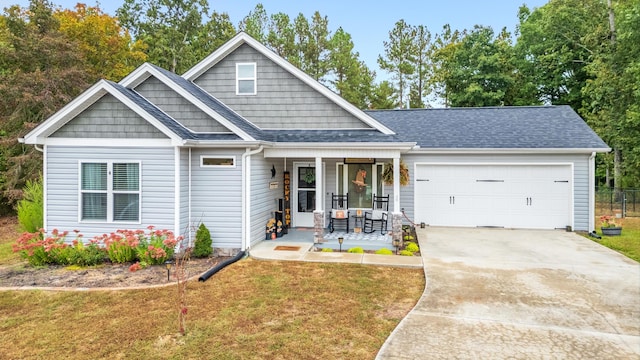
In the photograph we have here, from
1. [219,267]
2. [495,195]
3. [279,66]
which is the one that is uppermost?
[279,66]

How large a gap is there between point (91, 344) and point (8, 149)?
1781 cm

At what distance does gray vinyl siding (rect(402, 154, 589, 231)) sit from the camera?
37.3 ft

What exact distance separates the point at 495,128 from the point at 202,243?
36.0 ft

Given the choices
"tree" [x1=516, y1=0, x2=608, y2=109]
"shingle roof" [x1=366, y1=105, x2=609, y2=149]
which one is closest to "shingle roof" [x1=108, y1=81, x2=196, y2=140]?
"shingle roof" [x1=366, y1=105, x2=609, y2=149]

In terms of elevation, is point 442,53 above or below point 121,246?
above

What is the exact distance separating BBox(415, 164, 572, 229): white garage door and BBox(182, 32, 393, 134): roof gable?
3417mm

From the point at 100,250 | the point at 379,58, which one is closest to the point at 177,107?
the point at 100,250

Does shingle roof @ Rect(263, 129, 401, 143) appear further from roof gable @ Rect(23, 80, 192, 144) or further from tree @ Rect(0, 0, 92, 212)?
tree @ Rect(0, 0, 92, 212)

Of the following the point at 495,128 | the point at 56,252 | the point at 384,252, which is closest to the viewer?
the point at 56,252

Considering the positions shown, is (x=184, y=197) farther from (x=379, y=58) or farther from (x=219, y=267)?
(x=379, y=58)

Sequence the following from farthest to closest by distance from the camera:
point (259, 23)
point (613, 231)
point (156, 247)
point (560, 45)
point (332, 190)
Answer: point (259, 23) < point (560, 45) < point (332, 190) < point (613, 231) < point (156, 247)

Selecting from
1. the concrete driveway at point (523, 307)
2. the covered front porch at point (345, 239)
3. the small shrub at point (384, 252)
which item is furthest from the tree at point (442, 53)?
the small shrub at point (384, 252)

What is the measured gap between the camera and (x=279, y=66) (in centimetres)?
1079

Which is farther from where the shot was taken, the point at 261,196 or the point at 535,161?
the point at 535,161
